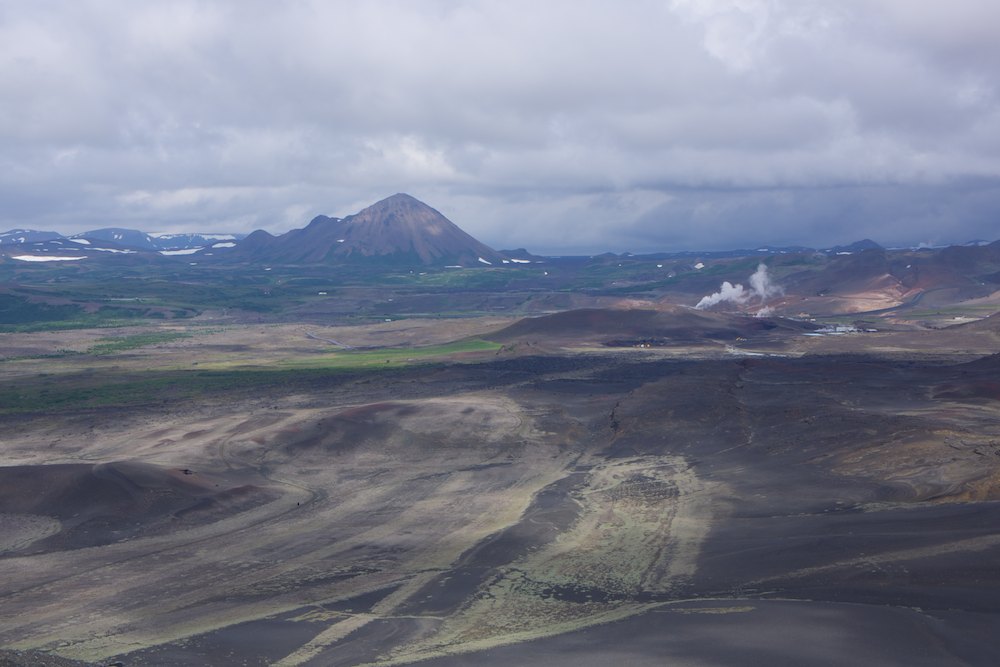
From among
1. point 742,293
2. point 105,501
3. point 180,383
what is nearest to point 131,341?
point 180,383

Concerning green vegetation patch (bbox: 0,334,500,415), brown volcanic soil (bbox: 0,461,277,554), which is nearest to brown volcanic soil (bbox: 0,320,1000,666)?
brown volcanic soil (bbox: 0,461,277,554)

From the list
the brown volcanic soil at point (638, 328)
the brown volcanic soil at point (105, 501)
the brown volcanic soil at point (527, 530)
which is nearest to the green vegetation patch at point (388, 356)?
the brown volcanic soil at point (638, 328)

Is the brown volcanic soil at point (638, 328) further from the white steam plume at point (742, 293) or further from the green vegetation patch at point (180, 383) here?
the white steam plume at point (742, 293)

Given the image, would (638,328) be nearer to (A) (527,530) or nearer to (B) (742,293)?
(B) (742,293)

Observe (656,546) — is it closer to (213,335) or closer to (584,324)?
(584,324)

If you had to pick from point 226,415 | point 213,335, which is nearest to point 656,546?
point 226,415
